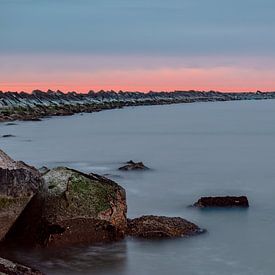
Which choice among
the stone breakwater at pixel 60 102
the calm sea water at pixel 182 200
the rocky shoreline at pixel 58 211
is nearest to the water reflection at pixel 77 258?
the calm sea water at pixel 182 200

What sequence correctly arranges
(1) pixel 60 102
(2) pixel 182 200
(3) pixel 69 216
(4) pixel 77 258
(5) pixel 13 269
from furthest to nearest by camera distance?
(1) pixel 60 102
(2) pixel 182 200
(3) pixel 69 216
(4) pixel 77 258
(5) pixel 13 269

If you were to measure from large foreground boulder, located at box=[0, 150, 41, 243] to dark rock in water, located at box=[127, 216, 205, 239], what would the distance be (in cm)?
155

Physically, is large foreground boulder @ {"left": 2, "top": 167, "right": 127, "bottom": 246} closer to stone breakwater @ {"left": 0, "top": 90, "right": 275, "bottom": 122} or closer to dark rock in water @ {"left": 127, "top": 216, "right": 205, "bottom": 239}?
dark rock in water @ {"left": 127, "top": 216, "right": 205, "bottom": 239}

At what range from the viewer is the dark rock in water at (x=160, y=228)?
8.95 meters

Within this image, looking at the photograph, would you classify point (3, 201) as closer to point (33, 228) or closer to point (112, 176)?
point (33, 228)

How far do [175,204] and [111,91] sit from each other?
108m

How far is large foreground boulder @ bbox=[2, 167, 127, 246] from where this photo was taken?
28.0ft

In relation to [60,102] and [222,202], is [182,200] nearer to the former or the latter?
[222,202]

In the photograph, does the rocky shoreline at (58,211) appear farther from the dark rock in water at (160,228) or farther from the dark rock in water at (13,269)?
the dark rock in water at (13,269)

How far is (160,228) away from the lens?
355 inches

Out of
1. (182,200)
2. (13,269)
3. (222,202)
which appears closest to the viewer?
(13,269)

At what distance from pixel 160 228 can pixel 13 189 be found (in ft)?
6.94

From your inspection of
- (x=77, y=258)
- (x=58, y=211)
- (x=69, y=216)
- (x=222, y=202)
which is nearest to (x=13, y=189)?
(x=58, y=211)

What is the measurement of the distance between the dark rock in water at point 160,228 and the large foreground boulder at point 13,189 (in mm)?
1547
